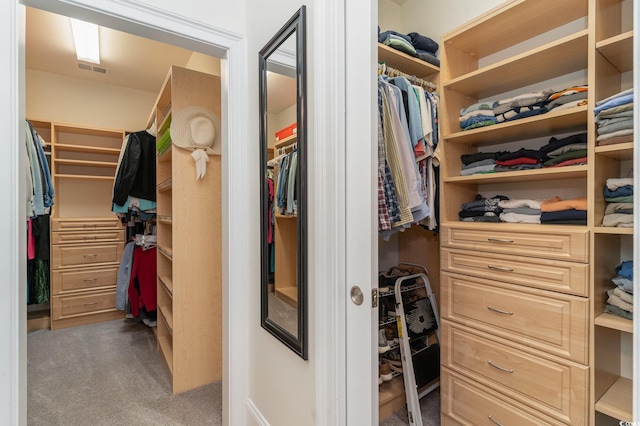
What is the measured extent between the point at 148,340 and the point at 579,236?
3.34 metres

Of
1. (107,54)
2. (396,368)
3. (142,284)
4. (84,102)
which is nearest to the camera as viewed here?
(396,368)

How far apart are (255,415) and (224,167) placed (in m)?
1.29

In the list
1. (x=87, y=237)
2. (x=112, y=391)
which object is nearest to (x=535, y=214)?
(x=112, y=391)

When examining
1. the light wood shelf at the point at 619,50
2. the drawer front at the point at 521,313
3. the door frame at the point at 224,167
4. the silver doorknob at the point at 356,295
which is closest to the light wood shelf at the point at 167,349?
the door frame at the point at 224,167

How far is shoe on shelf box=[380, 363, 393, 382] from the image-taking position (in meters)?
1.84

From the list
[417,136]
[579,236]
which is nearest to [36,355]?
[417,136]

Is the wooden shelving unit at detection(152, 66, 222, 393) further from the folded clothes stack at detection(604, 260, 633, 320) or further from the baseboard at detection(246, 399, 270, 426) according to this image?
the folded clothes stack at detection(604, 260, 633, 320)

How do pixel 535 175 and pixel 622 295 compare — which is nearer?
pixel 622 295

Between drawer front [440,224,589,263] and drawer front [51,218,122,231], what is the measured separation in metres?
3.49

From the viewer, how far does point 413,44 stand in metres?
2.06

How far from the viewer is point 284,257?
1386 millimetres

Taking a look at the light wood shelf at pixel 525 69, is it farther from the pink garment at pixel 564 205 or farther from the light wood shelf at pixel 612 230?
the light wood shelf at pixel 612 230

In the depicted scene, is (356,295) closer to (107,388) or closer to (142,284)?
(107,388)

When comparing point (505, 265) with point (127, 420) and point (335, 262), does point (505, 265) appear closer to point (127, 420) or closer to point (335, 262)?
point (335, 262)
